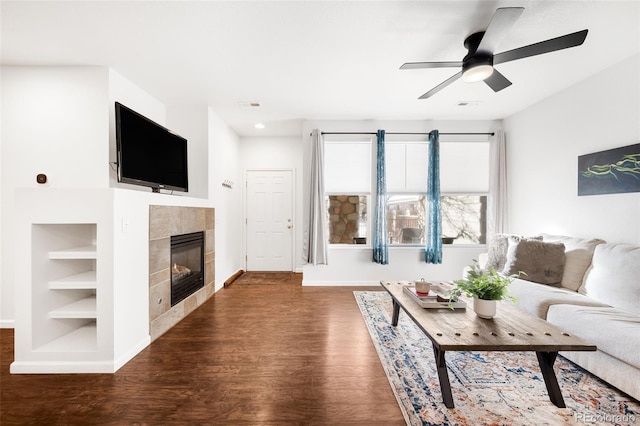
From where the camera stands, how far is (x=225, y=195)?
4.62m

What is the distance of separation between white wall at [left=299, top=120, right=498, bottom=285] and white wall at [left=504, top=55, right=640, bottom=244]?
0.72 m

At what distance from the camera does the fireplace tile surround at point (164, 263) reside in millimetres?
2605

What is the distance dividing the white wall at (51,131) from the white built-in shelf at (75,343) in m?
1.15

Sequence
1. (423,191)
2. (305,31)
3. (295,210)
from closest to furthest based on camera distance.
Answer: (305,31) < (423,191) < (295,210)

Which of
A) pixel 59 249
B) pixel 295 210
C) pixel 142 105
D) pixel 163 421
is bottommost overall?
pixel 163 421

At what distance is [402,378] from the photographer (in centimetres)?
196

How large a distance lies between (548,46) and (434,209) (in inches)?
109

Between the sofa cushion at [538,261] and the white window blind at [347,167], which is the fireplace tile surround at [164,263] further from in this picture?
the sofa cushion at [538,261]

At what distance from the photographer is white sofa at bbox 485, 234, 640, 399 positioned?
5.72ft

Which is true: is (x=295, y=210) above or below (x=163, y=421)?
above

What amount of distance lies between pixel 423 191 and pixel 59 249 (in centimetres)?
451

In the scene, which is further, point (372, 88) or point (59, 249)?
point (372, 88)

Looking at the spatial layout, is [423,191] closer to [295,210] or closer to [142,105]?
[295,210]

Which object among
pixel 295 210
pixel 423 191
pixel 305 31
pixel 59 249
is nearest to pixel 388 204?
pixel 423 191
